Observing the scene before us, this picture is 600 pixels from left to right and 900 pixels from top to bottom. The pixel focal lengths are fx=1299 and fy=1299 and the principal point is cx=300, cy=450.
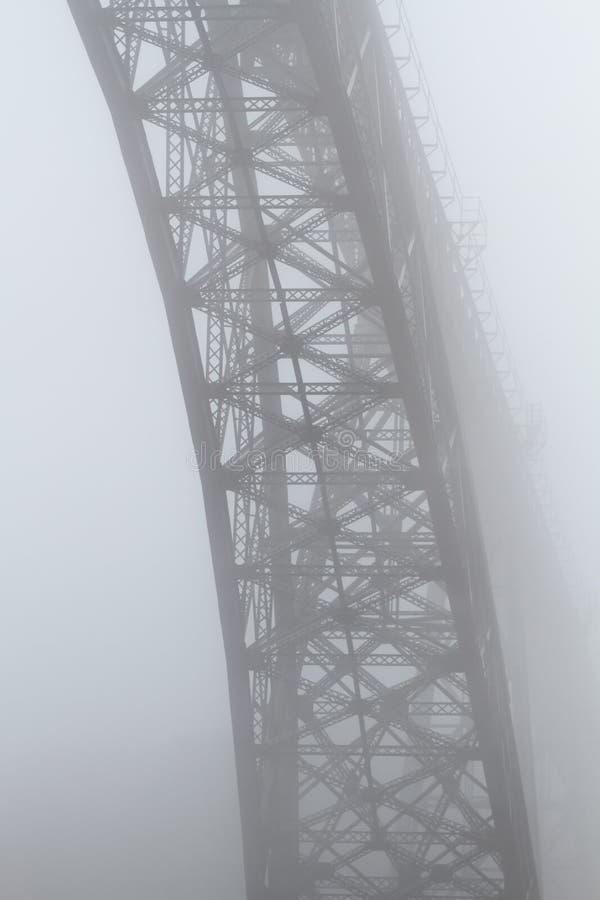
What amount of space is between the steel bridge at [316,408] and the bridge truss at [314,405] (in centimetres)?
4

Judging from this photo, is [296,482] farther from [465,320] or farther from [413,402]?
[465,320]

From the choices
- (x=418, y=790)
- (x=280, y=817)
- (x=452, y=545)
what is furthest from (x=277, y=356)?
(x=418, y=790)

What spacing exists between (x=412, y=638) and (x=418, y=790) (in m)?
8.87

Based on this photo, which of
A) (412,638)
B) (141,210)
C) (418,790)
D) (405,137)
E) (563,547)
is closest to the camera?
(141,210)

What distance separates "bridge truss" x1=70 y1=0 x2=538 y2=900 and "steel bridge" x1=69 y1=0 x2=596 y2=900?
4 cm

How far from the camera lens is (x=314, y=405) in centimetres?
1705

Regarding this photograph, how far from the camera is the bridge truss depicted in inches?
589

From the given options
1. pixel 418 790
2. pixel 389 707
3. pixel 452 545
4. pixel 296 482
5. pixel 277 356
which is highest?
pixel 277 356

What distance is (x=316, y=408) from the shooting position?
17.0 metres

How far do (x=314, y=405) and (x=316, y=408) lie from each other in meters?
0.05

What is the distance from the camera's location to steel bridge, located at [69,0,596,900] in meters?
15.0

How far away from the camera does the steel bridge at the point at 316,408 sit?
1498 cm

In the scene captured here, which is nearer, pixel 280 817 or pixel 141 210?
pixel 141 210

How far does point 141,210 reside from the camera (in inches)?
610
